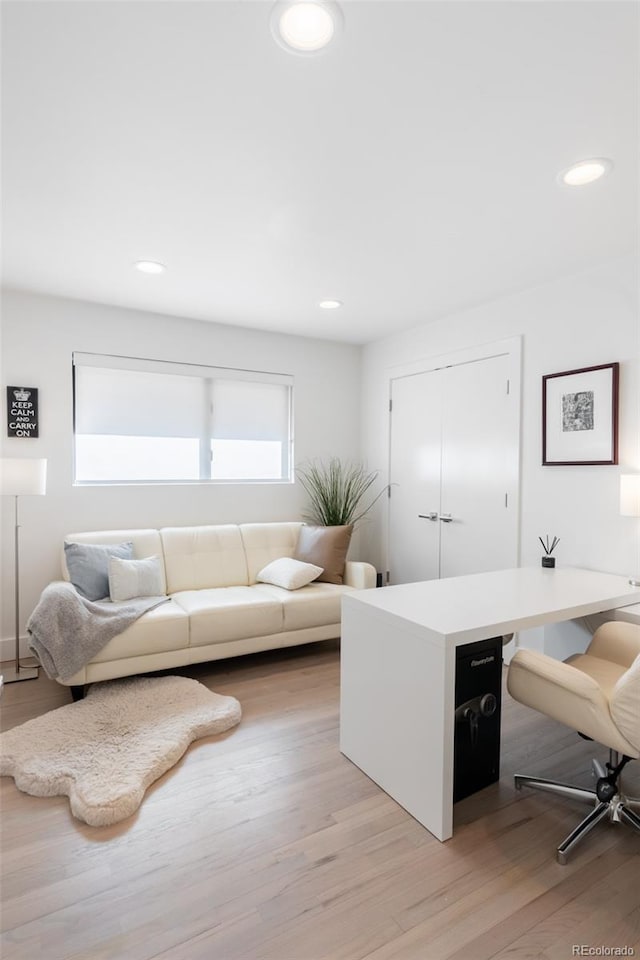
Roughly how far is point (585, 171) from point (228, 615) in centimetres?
289

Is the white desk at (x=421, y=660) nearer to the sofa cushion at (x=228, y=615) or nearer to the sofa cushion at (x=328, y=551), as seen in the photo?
the sofa cushion at (x=228, y=615)

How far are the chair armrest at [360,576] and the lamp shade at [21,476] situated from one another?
2.21m

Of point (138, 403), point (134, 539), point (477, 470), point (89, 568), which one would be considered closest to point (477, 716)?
point (477, 470)

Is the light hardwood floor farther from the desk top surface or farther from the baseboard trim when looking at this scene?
the baseboard trim

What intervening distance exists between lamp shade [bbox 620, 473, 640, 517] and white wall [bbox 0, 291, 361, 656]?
2.60 meters

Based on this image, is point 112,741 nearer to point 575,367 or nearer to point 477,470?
point 477,470

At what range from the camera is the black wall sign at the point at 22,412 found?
332cm

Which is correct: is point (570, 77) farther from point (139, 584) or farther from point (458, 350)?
point (139, 584)

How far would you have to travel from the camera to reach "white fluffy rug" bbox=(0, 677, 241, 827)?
1930 millimetres

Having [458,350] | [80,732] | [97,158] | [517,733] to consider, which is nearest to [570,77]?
[97,158]

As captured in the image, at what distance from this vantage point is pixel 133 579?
3164mm

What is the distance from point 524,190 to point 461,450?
1923 mm

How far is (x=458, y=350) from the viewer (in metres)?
3.73
